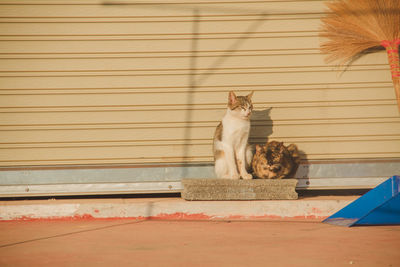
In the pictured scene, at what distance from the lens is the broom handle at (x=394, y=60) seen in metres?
5.22

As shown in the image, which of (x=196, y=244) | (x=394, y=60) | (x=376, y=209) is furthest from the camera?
(x=394, y=60)

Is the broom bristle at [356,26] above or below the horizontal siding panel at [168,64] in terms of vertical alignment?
above

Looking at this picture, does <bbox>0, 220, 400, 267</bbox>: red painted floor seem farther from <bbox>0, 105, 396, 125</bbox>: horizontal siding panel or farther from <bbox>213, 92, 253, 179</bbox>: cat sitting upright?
<bbox>0, 105, 396, 125</bbox>: horizontal siding panel

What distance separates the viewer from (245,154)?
5.13 meters

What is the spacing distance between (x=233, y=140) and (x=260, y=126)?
58 centimetres

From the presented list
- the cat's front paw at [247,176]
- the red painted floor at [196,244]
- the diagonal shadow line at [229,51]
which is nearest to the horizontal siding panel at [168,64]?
the diagonal shadow line at [229,51]

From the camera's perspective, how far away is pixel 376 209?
409 centimetres

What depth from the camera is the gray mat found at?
4840 millimetres

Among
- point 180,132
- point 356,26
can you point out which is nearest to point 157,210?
point 180,132

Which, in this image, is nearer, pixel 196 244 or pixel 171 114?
pixel 196 244

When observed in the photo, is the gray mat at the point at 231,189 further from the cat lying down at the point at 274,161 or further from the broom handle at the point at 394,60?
the broom handle at the point at 394,60

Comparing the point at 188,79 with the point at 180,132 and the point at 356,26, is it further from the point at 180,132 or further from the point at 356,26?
the point at 356,26

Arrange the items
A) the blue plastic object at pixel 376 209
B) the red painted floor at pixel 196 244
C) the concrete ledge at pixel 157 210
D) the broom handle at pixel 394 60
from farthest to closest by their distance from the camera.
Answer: the broom handle at pixel 394 60 → the concrete ledge at pixel 157 210 → the blue plastic object at pixel 376 209 → the red painted floor at pixel 196 244

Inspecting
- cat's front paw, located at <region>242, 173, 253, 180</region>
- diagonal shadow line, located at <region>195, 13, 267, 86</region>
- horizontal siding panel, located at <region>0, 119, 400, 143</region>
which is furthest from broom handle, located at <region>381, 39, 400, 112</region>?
cat's front paw, located at <region>242, 173, 253, 180</region>
